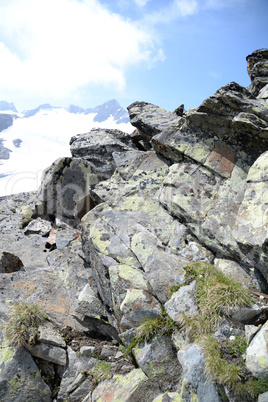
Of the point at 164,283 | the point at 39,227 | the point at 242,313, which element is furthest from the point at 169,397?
the point at 39,227

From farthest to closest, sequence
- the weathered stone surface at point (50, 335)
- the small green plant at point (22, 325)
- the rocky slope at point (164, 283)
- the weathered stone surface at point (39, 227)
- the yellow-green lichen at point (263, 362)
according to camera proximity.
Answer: the weathered stone surface at point (39, 227)
the weathered stone surface at point (50, 335)
the small green plant at point (22, 325)
the rocky slope at point (164, 283)
the yellow-green lichen at point (263, 362)

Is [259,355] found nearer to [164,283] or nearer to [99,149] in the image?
[164,283]

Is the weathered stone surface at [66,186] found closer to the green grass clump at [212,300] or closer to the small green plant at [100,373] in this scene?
the small green plant at [100,373]

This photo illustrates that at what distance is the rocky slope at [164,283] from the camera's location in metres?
6.50

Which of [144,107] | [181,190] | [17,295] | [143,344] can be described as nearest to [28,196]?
[144,107]

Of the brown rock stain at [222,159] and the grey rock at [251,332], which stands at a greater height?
the brown rock stain at [222,159]

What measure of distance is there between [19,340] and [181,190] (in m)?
8.28

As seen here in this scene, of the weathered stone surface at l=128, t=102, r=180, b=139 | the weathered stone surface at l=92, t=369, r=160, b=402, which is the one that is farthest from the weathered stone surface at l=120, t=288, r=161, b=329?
the weathered stone surface at l=128, t=102, r=180, b=139

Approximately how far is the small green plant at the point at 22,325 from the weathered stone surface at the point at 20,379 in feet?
0.93

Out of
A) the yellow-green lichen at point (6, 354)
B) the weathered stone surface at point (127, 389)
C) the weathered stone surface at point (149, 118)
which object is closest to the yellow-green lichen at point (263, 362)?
the weathered stone surface at point (127, 389)

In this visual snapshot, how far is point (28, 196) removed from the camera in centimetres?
2561

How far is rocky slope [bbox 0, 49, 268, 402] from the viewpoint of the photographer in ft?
21.3

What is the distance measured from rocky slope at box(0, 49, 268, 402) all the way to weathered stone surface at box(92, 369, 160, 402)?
32mm

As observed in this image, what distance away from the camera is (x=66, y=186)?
17.2 metres
